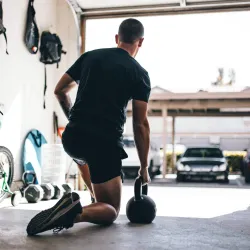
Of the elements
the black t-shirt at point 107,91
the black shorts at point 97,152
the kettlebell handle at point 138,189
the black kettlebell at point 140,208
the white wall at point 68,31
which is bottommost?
the black kettlebell at point 140,208

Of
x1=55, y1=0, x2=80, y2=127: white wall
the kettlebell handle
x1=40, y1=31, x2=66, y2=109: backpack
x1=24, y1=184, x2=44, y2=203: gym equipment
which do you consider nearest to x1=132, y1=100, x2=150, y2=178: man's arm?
the kettlebell handle

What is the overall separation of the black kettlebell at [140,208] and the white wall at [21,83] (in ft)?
9.56

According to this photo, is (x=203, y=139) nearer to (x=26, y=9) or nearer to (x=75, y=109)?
(x=26, y=9)

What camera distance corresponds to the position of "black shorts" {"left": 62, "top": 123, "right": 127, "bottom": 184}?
116 inches

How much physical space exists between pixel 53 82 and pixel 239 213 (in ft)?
14.2

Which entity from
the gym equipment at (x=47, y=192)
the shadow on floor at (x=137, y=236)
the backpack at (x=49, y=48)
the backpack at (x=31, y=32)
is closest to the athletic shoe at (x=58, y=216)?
the shadow on floor at (x=137, y=236)

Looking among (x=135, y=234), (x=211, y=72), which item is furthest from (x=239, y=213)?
(x=211, y=72)

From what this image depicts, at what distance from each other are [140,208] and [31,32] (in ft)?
13.6

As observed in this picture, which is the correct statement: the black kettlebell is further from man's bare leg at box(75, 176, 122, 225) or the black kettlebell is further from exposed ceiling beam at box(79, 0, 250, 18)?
exposed ceiling beam at box(79, 0, 250, 18)

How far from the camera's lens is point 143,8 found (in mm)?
7367

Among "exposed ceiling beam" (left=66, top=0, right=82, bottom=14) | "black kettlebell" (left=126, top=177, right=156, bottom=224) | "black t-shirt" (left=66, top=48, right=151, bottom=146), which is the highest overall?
"exposed ceiling beam" (left=66, top=0, right=82, bottom=14)

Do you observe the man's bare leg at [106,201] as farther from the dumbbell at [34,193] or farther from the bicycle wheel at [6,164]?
the bicycle wheel at [6,164]

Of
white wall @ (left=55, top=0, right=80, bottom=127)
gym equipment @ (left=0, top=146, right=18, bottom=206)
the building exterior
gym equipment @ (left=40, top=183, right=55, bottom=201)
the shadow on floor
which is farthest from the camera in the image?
the building exterior

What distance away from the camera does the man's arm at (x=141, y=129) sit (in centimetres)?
306
